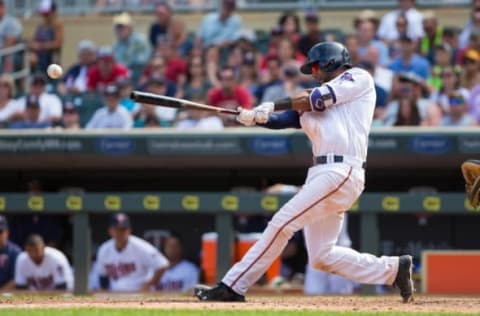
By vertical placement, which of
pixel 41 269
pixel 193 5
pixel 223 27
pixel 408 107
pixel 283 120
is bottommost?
pixel 41 269

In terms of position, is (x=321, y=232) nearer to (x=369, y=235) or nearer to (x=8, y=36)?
(x=369, y=235)

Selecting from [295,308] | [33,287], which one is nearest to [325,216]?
[295,308]

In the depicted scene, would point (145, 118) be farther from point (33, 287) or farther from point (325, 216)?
point (325, 216)

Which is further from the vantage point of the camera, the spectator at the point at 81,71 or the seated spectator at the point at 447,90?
the spectator at the point at 81,71

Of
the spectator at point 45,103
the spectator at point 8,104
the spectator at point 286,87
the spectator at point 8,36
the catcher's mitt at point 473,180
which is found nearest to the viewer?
the catcher's mitt at point 473,180

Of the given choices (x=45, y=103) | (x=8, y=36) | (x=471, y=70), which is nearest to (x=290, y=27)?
(x=471, y=70)

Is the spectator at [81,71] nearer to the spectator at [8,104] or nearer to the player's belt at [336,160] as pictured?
the spectator at [8,104]

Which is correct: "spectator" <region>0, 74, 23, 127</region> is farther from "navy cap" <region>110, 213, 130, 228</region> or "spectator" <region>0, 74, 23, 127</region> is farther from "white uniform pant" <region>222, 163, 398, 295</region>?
"white uniform pant" <region>222, 163, 398, 295</region>

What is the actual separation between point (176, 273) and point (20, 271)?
1.57m

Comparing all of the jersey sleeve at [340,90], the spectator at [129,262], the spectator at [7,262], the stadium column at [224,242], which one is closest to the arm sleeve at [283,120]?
the jersey sleeve at [340,90]

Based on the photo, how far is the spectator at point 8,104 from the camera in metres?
14.2

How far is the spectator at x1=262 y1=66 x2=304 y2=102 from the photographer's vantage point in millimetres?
13273

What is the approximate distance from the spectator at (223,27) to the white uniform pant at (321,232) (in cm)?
731

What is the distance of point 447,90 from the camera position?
13000 millimetres
